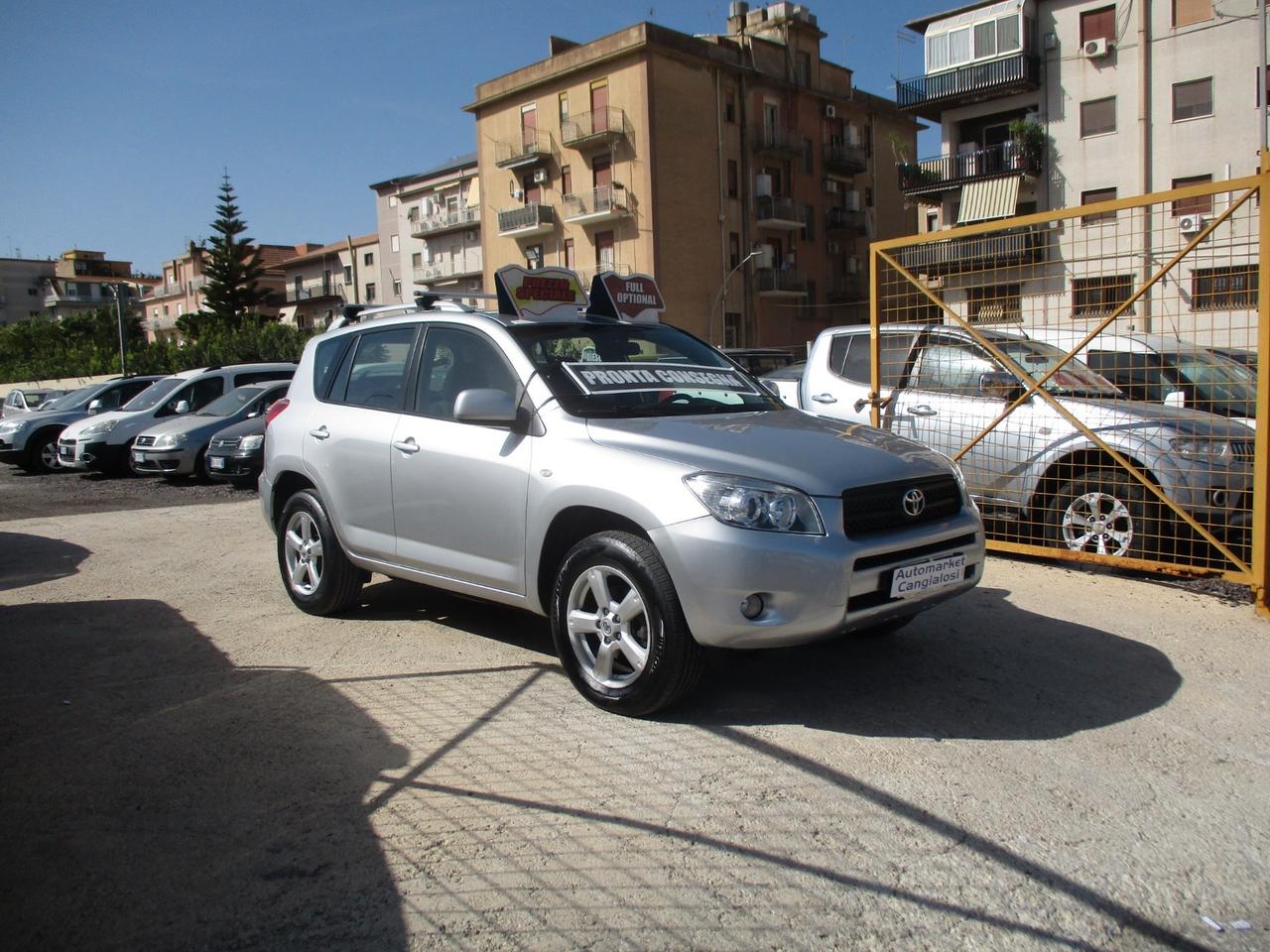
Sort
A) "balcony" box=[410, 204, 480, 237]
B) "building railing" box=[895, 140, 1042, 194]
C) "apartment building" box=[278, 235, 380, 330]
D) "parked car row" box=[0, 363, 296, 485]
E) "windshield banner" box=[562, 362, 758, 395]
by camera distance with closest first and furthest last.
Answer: "windshield banner" box=[562, 362, 758, 395], "parked car row" box=[0, 363, 296, 485], "building railing" box=[895, 140, 1042, 194], "balcony" box=[410, 204, 480, 237], "apartment building" box=[278, 235, 380, 330]

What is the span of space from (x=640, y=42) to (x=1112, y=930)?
41914 millimetres

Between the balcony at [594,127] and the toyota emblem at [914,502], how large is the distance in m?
39.9

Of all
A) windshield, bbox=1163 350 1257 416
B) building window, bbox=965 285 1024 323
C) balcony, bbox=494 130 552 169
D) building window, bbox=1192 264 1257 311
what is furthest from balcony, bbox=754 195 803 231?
building window, bbox=1192 264 1257 311

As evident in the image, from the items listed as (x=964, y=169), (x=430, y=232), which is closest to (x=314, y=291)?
(x=430, y=232)

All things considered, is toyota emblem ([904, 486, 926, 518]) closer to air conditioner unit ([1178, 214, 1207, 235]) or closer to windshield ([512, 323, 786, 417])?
windshield ([512, 323, 786, 417])

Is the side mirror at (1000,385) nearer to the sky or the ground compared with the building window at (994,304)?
nearer to the ground

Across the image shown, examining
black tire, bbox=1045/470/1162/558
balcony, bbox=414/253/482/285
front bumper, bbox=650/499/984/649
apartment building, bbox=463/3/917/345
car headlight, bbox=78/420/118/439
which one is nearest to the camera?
front bumper, bbox=650/499/984/649

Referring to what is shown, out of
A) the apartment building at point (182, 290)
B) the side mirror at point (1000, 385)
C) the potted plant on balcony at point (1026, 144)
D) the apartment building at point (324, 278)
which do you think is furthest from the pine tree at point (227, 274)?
the side mirror at point (1000, 385)

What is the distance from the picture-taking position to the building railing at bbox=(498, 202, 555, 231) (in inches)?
1781

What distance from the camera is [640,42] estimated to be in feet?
131

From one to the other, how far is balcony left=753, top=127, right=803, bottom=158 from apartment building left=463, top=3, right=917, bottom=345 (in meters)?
0.09

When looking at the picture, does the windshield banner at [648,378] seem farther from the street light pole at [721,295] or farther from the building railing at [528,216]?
the building railing at [528,216]

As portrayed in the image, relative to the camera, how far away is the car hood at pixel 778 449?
3896mm

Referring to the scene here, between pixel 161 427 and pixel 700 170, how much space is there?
3260cm
